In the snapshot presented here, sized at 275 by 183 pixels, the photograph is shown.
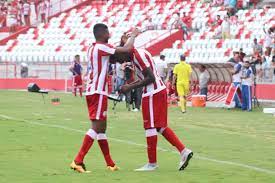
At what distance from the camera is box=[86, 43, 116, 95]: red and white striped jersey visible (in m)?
12.6

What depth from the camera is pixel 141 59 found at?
42.1 feet

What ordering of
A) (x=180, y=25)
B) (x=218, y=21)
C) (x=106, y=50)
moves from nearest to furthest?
(x=106, y=50), (x=218, y=21), (x=180, y=25)

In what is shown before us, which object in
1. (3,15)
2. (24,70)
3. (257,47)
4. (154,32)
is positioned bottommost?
(24,70)

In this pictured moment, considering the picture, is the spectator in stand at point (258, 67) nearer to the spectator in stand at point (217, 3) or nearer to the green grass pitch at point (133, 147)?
the green grass pitch at point (133, 147)

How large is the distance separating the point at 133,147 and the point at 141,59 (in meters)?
3.96

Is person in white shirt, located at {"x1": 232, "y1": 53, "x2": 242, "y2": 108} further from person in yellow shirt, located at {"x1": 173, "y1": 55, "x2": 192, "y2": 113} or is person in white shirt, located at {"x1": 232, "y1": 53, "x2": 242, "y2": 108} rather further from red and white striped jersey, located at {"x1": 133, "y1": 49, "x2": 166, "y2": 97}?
red and white striped jersey, located at {"x1": 133, "y1": 49, "x2": 166, "y2": 97}

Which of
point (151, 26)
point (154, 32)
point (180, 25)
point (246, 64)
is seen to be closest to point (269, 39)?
point (246, 64)

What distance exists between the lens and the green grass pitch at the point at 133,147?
12.3 meters

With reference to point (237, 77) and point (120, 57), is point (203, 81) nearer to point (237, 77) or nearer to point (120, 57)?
point (237, 77)

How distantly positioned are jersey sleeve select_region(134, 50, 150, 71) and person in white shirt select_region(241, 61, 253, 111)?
17.8 m

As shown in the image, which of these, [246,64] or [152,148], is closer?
[152,148]

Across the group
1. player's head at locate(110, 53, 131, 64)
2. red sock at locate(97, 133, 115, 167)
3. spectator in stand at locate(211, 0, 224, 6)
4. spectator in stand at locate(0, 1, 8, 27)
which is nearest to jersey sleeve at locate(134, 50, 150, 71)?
player's head at locate(110, 53, 131, 64)

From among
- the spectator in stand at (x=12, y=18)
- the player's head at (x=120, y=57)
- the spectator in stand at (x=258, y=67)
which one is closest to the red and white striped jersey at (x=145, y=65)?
the player's head at (x=120, y=57)

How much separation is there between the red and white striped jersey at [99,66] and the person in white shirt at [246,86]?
59.2ft
